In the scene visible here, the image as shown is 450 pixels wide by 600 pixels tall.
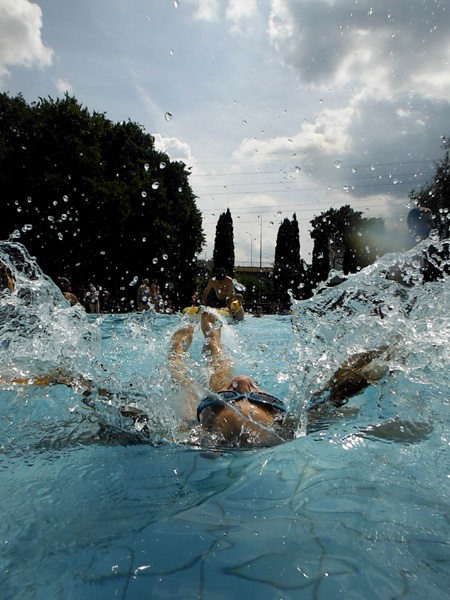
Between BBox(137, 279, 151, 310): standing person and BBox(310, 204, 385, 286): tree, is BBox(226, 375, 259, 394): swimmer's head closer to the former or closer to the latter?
BBox(137, 279, 151, 310): standing person

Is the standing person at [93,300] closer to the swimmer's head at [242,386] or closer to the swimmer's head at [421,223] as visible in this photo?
the swimmer's head at [421,223]

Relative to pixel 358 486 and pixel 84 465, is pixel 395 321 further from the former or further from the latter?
pixel 84 465

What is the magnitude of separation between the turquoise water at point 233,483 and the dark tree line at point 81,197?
53.8ft

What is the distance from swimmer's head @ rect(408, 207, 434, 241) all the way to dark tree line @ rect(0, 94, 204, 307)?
1633 cm

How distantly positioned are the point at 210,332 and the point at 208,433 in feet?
10.3

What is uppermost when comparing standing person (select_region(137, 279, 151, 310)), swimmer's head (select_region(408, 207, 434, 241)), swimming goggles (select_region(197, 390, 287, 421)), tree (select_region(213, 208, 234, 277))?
tree (select_region(213, 208, 234, 277))

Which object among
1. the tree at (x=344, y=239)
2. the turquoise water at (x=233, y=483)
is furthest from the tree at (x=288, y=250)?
the turquoise water at (x=233, y=483)

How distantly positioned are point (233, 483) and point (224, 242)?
117 feet

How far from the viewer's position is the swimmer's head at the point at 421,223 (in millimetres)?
→ 4855

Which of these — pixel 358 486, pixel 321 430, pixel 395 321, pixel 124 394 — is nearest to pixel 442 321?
pixel 395 321

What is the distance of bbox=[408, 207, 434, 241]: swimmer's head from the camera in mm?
4855

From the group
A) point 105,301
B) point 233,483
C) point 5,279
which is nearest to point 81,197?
point 105,301

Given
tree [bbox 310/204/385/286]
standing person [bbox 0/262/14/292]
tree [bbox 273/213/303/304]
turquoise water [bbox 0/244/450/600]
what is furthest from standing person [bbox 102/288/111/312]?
tree [bbox 273/213/303/304]

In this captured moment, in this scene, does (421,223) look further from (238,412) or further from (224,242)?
(224,242)
